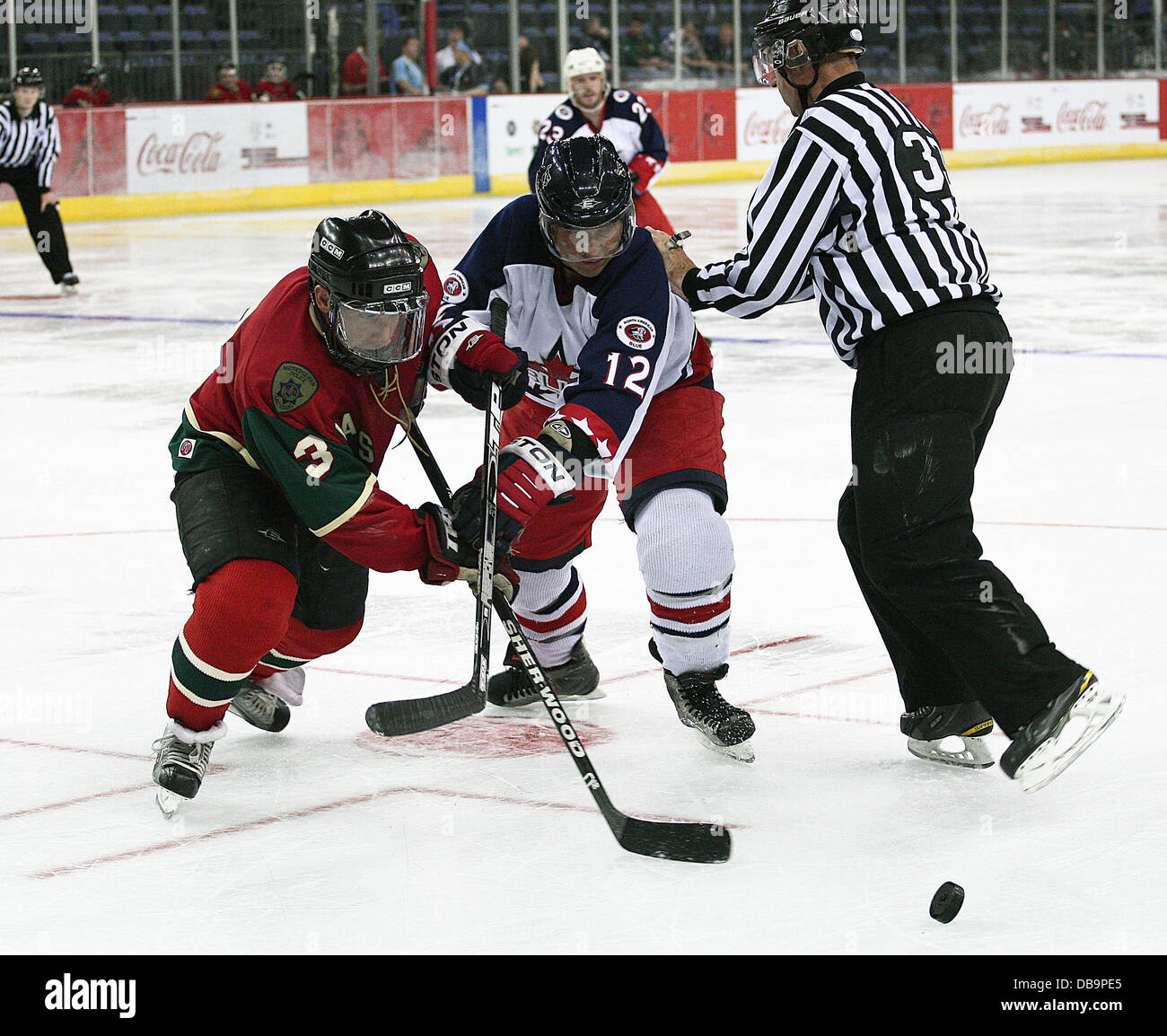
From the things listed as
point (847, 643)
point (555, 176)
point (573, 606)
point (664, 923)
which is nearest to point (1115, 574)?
point (847, 643)

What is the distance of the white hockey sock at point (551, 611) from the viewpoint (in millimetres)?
3494

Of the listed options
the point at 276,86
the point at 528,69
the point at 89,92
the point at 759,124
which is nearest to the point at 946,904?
the point at 89,92

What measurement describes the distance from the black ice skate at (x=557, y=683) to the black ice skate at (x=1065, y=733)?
1059 millimetres

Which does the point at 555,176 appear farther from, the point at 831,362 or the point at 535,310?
the point at 831,362

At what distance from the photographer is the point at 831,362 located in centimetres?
796

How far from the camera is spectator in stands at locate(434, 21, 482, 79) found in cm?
1833

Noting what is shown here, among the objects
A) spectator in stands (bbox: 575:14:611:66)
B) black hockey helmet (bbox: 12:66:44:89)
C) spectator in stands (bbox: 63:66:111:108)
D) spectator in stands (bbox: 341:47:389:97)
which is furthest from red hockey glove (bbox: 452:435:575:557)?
spectator in stands (bbox: 575:14:611:66)

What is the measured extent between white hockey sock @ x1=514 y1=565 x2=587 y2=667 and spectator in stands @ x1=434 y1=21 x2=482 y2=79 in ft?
51.1

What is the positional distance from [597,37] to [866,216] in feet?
56.5

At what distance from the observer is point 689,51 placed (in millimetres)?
20359

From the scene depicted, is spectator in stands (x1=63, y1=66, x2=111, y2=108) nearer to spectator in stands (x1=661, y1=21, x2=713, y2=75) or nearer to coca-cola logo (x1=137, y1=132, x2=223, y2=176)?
coca-cola logo (x1=137, y1=132, x2=223, y2=176)
